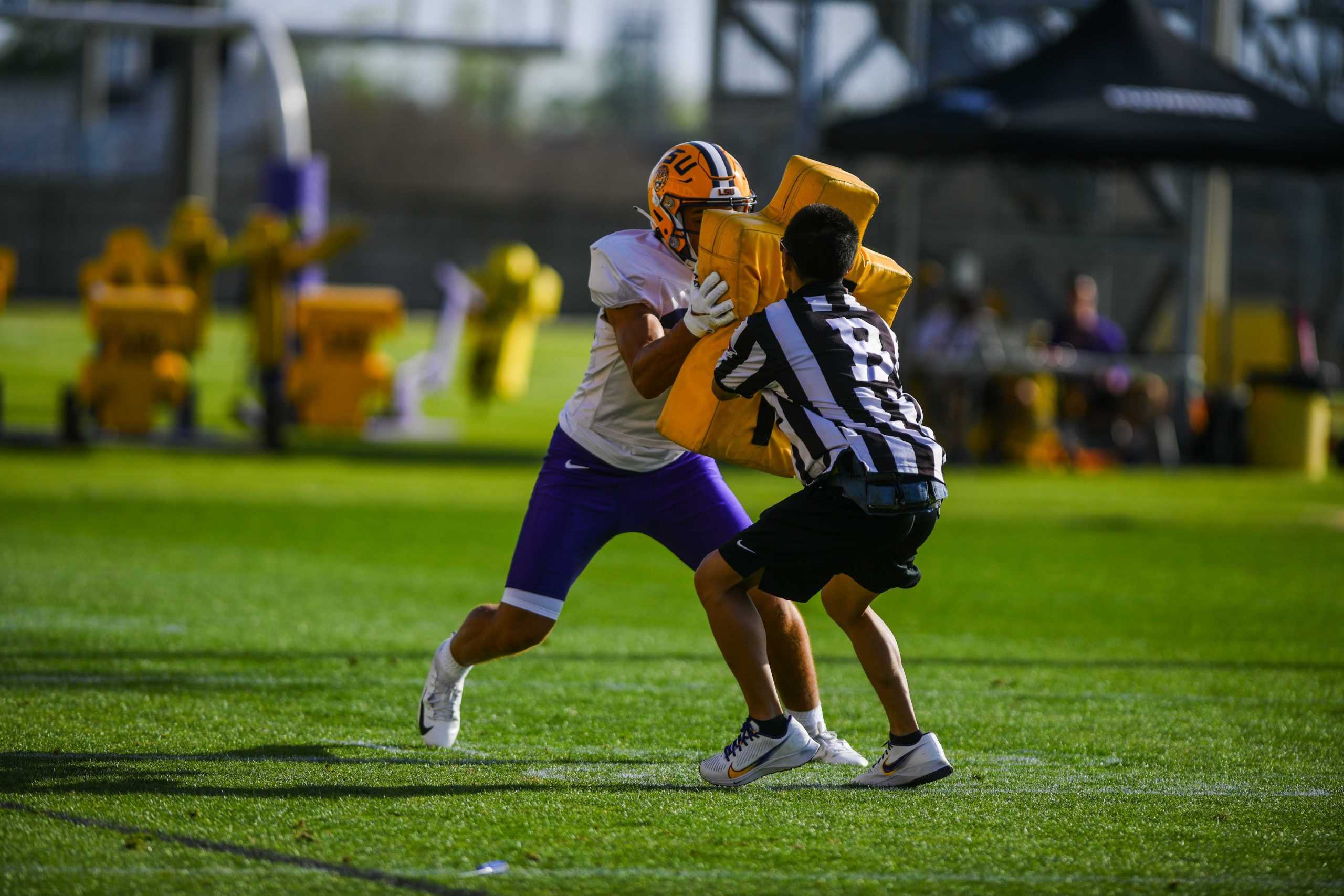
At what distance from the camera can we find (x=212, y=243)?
18.3m

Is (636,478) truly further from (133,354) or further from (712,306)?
(133,354)

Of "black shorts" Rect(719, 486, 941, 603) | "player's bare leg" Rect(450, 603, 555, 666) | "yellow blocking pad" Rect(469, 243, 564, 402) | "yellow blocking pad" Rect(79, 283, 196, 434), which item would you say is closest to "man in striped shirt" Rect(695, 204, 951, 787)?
"black shorts" Rect(719, 486, 941, 603)

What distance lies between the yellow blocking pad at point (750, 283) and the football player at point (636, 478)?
0.22 metres

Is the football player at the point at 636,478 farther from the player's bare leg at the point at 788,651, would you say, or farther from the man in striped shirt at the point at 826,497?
the man in striped shirt at the point at 826,497

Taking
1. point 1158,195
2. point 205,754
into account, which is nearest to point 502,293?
point 1158,195

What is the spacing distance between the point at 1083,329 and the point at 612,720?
13.0 meters

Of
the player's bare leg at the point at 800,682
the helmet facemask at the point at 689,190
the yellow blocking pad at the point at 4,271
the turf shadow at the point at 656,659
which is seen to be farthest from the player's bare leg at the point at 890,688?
the yellow blocking pad at the point at 4,271

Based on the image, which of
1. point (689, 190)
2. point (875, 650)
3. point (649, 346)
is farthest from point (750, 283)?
point (875, 650)

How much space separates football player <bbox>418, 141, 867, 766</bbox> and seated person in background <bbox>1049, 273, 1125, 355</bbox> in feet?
43.4

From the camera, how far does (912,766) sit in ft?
16.4

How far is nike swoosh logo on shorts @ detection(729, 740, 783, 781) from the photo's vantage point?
4.93m

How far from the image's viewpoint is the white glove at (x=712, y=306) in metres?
4.81

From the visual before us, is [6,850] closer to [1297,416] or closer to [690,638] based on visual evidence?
[690,638]

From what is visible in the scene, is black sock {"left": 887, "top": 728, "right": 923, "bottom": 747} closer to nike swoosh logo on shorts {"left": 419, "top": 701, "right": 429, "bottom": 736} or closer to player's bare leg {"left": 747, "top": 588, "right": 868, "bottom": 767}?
player's bare leg {"left": 747, "top": 588, "right": 868, "bottom": 767}
